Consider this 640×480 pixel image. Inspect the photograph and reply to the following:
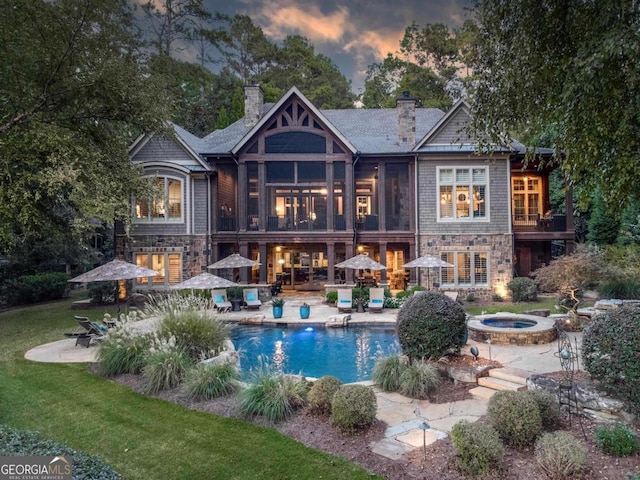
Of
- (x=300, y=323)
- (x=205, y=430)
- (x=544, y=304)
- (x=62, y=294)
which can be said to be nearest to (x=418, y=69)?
(x=544, y=304)

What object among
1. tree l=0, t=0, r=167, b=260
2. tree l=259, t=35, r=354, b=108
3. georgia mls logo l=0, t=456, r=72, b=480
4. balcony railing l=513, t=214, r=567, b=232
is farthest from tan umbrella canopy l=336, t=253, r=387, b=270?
tree l=259, t=35, r=354, b=108

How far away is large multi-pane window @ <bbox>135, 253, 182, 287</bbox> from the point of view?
19.4 metres

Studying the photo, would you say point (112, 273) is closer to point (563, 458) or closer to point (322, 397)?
point (322, 397)

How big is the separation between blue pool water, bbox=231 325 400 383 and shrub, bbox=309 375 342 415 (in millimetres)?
1977

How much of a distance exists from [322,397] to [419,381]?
202 cm

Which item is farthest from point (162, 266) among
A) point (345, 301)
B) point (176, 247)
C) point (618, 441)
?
point (618, 441)

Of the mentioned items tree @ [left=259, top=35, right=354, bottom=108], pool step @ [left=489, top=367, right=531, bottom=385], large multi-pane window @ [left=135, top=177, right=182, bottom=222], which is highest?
tree @ [left=259, top=35, right=354, bottom=108]

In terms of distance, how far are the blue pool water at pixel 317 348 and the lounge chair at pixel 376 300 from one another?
186 cm

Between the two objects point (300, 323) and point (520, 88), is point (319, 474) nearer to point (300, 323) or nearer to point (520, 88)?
point (520, 88)

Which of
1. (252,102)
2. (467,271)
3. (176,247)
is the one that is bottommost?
(467,271)

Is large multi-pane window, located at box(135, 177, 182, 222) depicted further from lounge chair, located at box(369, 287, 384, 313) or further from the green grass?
the green grass

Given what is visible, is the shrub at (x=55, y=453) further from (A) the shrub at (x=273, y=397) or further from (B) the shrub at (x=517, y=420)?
(B) the shrub at (x=517, y=420)

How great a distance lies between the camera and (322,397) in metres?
6.02

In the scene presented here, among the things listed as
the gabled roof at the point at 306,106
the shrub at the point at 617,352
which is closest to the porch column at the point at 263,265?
the gabled roof at the point at 306,106
